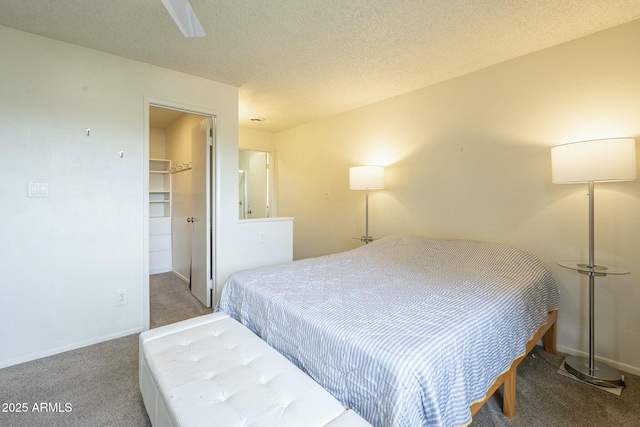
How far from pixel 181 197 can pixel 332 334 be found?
3.66 metres

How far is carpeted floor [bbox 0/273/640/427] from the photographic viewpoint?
4.87ft

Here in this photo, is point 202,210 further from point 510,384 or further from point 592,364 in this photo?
point 592,364

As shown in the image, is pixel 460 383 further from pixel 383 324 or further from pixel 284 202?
pixel 284 202

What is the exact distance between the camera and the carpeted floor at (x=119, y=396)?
1483mm

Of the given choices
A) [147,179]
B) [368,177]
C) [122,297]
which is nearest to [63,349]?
[122,297]

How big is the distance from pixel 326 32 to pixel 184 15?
3.29 feet

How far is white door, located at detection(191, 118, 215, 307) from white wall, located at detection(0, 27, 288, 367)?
47 centimetres

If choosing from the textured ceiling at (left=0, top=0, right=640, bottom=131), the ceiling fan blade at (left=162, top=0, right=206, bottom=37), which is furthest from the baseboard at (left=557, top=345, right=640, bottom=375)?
the ceiling fan blade at (left=162, top=0, right=206, bottom=37)

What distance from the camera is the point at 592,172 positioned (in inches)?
67.2

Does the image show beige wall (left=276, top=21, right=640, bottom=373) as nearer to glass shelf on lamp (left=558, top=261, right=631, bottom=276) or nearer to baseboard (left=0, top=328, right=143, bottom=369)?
glass shelf on lamp (left=558, top=261, right=631, bottom=276)

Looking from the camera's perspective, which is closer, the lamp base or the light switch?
the lamp base

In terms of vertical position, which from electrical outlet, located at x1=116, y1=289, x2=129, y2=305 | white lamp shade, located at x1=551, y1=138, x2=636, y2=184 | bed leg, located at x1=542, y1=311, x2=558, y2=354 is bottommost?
bed leg, located at x1=542, y1=311, x2=558, y2=354

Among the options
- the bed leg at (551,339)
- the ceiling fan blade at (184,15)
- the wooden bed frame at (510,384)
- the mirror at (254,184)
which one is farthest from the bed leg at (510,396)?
the mirror at (254,184)

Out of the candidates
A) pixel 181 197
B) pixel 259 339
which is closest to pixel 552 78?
pixel 259 339
